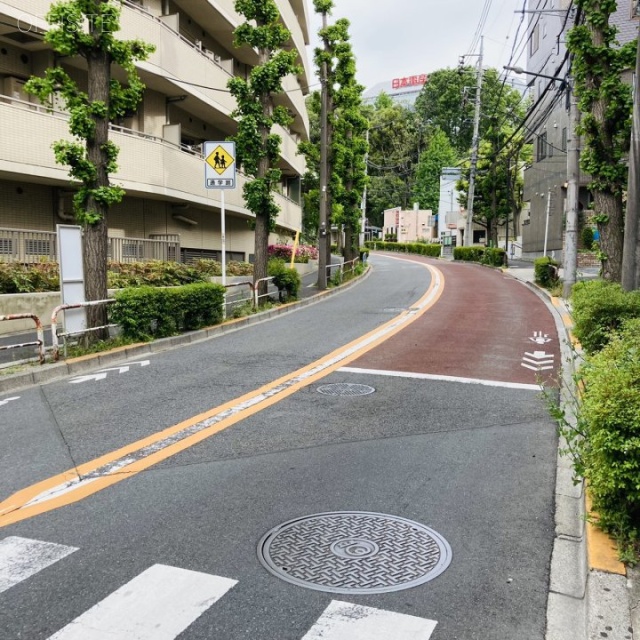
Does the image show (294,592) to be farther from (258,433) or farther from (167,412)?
(167,412)

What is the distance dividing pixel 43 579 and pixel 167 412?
353 cm

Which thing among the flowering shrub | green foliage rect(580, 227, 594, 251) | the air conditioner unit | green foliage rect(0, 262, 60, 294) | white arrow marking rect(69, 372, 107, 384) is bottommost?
white arrow marking rect(69, 372, 107, 384)

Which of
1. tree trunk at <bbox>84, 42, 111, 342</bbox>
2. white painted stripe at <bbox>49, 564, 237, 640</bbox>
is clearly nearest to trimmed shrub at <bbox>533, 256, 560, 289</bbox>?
tree trunk at <bbox>84, 42, 111, 342</bbox>

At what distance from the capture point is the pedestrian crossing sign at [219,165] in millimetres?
14109

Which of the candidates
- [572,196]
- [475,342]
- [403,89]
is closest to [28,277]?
[475,342]

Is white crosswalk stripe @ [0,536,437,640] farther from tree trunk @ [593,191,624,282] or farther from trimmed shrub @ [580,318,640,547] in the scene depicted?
tree trunk @ [593,191,624,282]

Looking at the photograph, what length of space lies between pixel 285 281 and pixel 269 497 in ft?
45.3

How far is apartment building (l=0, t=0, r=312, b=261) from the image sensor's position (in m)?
13.8

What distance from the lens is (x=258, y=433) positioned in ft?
20.0

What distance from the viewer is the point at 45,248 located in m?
14.3

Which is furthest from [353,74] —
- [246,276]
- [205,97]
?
[246,276]

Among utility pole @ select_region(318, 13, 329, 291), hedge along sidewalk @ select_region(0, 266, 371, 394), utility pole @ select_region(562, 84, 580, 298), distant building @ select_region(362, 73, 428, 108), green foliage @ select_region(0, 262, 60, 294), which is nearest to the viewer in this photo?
hedge along sidewalk @ select_region(0, 266, 371, 394)

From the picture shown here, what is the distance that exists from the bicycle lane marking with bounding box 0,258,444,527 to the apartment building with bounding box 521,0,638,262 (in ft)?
83.4

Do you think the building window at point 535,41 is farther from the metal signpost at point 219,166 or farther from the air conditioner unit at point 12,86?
the air conditioner unit at point 12,86
